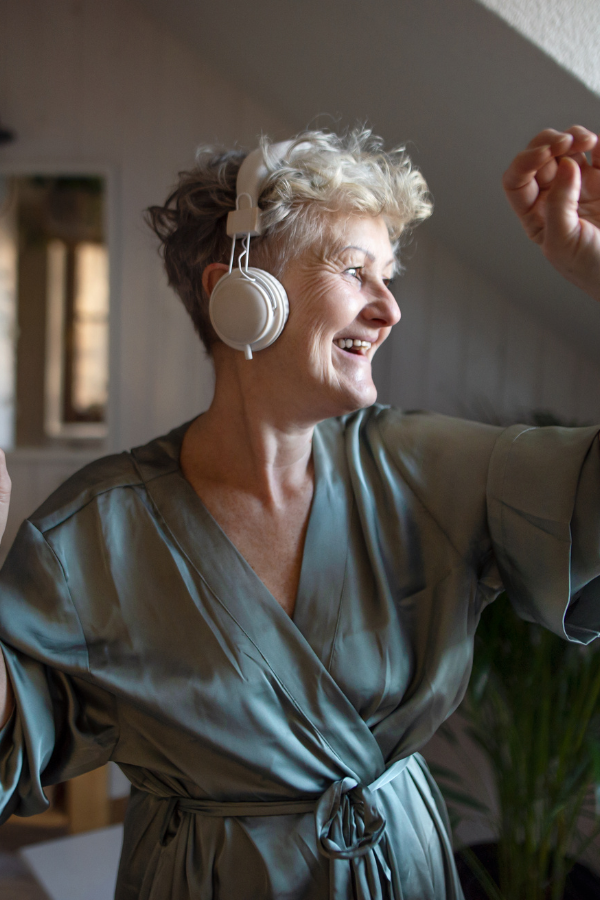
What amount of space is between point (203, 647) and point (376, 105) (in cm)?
131

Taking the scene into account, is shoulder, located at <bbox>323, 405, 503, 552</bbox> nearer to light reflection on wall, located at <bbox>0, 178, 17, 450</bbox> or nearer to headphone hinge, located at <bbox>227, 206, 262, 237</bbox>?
headphone hinge, located at <bbox>227, 206, 262, 237</bbox>

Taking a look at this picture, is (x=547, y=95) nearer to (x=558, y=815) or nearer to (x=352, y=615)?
(x=352, y=615)

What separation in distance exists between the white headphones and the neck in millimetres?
80

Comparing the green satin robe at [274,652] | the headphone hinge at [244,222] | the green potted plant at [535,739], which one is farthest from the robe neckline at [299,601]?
the green potted plant at [535,739]

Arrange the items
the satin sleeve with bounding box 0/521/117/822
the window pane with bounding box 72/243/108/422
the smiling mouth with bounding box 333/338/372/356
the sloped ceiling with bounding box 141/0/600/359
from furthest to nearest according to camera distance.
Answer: the window pane with bounding box 72/243/108/422
the sloped ceiling with bounding box 141/0/600/359
the smiling mouth with bounding box 333/338/372/356
the satin sleeve with bounding box 0/521/117/822

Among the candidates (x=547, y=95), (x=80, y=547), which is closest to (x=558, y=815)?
(x=80, y=547)

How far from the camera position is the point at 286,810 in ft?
3.18

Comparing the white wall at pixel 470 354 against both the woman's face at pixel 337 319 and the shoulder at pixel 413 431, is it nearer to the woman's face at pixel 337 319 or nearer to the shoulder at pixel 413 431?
the shoulder at pixel 413 431

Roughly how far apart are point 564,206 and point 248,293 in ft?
1.38

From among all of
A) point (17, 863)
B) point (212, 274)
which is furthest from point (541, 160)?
point (17, 863)

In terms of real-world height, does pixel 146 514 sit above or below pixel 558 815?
above

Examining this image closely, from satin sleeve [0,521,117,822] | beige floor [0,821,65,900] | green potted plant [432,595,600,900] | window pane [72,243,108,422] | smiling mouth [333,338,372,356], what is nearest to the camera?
satin sleeve [0,521,117,822]

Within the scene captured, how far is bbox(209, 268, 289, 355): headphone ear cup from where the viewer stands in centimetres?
97

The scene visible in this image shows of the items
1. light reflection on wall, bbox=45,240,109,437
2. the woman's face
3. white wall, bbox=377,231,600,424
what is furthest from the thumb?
light reflection on wall, bbox=45,240,109,437
